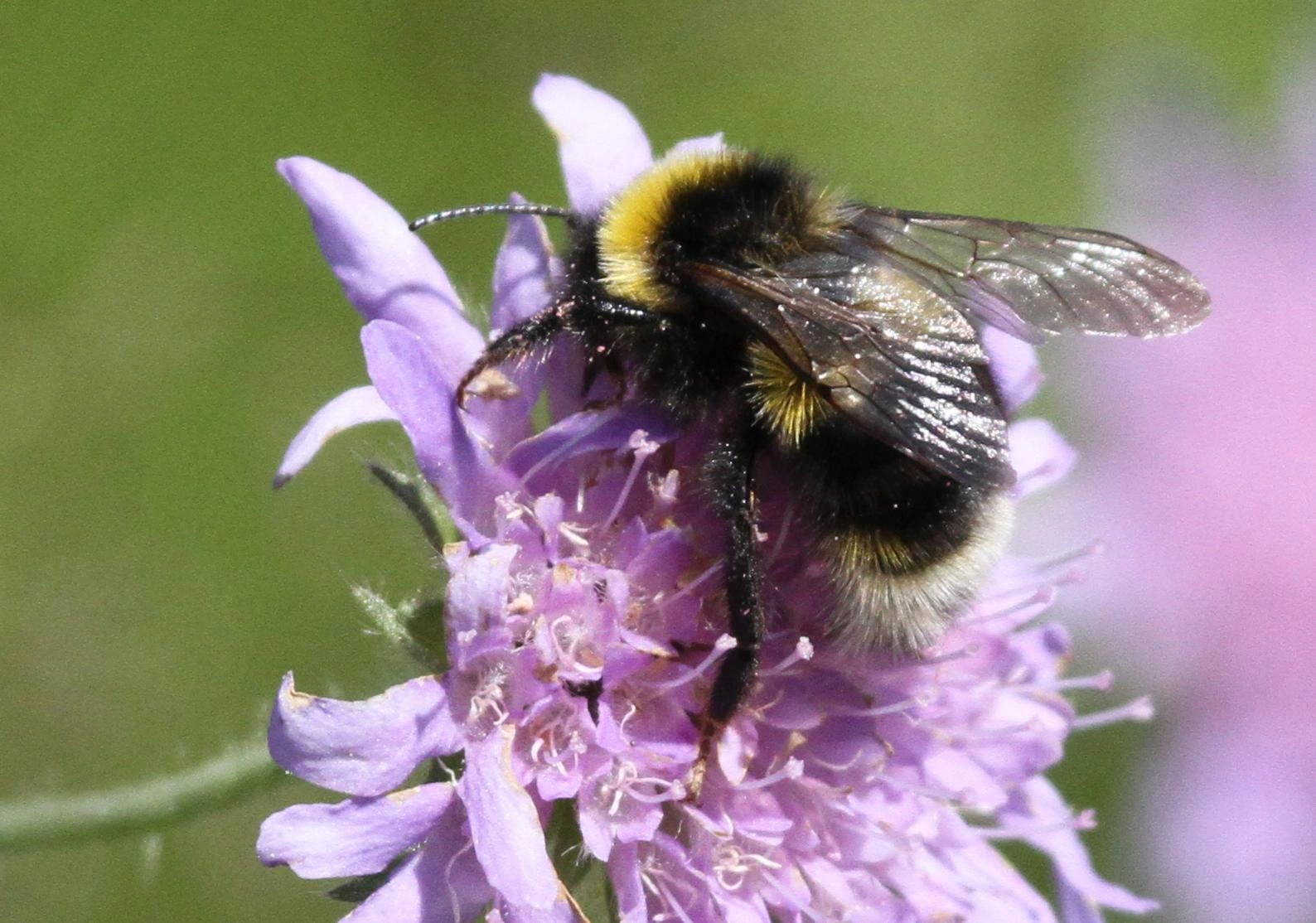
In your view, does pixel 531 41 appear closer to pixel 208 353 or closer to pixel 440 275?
pixel 208 353

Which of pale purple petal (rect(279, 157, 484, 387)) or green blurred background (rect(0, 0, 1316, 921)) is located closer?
pale purple petal (rect(279, 157, 484, 387))

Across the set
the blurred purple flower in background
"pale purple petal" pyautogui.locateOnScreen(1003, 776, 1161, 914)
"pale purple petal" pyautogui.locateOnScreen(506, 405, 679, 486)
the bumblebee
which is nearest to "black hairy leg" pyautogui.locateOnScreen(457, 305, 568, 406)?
the bumblebee

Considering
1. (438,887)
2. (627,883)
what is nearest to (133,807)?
(438,887)

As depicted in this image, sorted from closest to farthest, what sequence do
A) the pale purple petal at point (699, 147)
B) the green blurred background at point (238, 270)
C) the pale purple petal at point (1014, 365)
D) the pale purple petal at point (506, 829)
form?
the pale purple petal at point (506, 829) → the pale purple petal at point (699, 147) → the pale purple petal at point (1014, 365) → the green blurred background at point (238, 270)

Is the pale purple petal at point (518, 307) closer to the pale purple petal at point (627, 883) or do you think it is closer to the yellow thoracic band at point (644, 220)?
the yellow thoracic band at point (644, 220)

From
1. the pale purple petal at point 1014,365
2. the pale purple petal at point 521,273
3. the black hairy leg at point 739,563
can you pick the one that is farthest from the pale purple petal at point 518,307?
the pale purple petal at point 1014,365

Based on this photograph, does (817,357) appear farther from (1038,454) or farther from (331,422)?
(1038,454)

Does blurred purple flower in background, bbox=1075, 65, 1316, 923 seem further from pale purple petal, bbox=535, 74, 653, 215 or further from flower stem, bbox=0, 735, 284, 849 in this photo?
flower stem, bbox=0, 735, 284, 849
